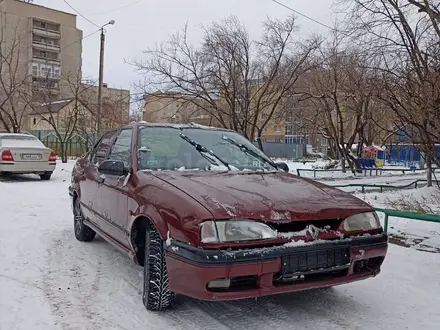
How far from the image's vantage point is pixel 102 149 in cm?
542

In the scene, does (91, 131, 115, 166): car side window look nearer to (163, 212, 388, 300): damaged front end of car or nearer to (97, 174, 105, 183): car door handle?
(97, 174, 105, 183): car door handle

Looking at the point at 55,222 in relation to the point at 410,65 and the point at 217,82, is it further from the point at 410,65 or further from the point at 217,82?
the point at 217,82

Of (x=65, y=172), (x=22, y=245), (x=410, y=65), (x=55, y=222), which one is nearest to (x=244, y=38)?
(x=65, y=172)

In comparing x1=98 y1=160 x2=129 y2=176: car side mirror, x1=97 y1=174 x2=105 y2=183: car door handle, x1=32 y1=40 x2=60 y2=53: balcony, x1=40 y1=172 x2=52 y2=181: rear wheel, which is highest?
x1=32 y1=40 x2=60 y2=53: balcony

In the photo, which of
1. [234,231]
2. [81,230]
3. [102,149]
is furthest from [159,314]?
[81,230]

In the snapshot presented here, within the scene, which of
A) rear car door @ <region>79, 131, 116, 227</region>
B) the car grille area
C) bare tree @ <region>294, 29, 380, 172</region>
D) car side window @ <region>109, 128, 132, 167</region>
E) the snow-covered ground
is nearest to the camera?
the car grille area

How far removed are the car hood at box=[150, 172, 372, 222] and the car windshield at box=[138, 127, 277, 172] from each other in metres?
0.27

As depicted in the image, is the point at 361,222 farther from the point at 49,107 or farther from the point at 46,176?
the point at 49,107

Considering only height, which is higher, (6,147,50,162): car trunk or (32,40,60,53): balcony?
(32,40,60,53): balcony

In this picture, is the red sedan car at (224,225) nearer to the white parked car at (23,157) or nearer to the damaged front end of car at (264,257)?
the damaged front end of car at (264,257)

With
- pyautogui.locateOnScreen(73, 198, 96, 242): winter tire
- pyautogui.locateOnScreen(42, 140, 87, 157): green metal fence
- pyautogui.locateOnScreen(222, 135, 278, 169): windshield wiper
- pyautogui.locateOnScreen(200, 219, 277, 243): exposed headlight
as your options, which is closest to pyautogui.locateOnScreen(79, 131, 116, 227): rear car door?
pyautogui.locateOnScreen(73, 198, 96, 242): winter tire

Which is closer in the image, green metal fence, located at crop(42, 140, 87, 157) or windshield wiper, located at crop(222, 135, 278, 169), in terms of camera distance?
windshield wiper, located at crop(222, 135, 278, 169)

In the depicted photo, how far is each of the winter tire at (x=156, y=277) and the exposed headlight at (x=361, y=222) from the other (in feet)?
4.68

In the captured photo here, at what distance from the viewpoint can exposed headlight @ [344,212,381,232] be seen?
11.1 ft
